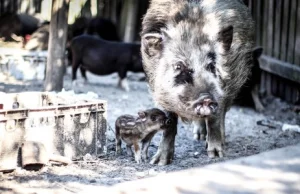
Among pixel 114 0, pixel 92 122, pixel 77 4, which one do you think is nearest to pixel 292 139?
pixel 92 122

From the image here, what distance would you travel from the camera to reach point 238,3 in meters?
7.05

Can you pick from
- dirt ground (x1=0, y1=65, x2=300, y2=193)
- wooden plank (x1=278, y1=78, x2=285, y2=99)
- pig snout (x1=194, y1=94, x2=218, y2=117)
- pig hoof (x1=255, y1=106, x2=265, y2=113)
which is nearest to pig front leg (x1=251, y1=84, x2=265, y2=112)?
pig hoof (x1=255, y1=106, x2=265, y2=113)

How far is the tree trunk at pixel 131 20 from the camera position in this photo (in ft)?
48.2

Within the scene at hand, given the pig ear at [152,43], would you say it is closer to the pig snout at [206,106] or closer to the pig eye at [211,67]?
the pig eye at [211,67]

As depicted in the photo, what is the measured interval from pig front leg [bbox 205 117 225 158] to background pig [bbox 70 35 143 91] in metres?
4.32

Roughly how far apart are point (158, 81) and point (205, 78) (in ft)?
1.82

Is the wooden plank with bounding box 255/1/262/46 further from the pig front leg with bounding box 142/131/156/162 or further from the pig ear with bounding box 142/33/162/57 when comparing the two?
the pig front leg with bounding box 142/131/156/162

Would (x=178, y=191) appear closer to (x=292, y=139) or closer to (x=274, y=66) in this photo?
(x=292, y=139)

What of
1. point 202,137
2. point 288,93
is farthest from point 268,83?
point 202,137

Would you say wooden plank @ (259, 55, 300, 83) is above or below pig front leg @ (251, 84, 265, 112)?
above

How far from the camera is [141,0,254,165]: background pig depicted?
5.60 m

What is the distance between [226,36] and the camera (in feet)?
20.0

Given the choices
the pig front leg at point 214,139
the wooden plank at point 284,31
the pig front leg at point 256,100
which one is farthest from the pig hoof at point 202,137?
the wooden plank at point 284,31

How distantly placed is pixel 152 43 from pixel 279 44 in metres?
4.65
